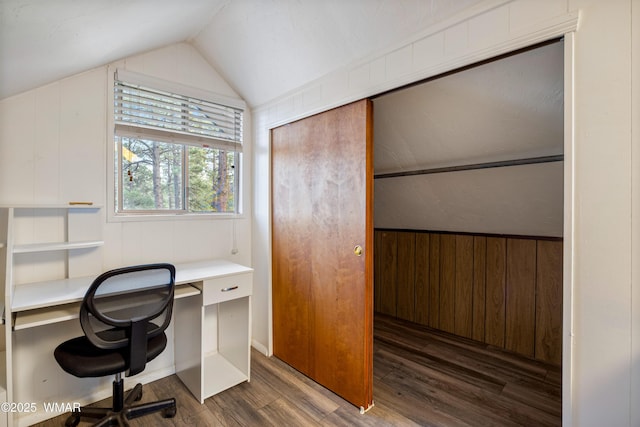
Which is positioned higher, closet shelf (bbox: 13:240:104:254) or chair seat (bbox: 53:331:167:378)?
closet shelf (bbox: 13:240:104:254)

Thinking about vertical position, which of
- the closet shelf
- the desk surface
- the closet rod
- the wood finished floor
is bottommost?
the wood finished floor

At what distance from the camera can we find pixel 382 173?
317 cm

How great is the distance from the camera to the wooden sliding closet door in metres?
1.86

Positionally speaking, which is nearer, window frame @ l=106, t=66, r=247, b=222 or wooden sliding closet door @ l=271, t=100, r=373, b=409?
wooden sliding closet door @ l=271, t=100, r=373, b=409

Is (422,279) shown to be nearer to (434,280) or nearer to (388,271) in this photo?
(434,280)

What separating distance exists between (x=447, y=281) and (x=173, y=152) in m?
2.95

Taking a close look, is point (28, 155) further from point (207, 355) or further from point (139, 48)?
point (207, 355)

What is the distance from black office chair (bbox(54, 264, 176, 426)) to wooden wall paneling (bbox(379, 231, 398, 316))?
8.45 feet

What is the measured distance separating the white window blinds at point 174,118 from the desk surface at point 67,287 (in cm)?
103

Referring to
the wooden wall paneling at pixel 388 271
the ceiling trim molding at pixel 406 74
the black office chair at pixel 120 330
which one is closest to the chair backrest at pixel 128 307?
the black office chair at pixel 120 330

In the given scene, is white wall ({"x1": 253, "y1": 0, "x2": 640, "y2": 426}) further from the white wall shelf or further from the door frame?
the white wall shelf

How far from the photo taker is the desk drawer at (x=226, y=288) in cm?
196

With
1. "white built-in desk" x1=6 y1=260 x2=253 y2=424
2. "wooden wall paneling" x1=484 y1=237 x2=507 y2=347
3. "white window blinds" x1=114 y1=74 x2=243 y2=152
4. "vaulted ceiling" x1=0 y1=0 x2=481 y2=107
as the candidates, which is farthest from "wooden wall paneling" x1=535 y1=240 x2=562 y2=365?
"white window blinds" x1=114 y1=74 x2=243 y2=152

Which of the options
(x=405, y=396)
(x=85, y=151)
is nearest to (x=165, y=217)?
(x=85, y=151)
